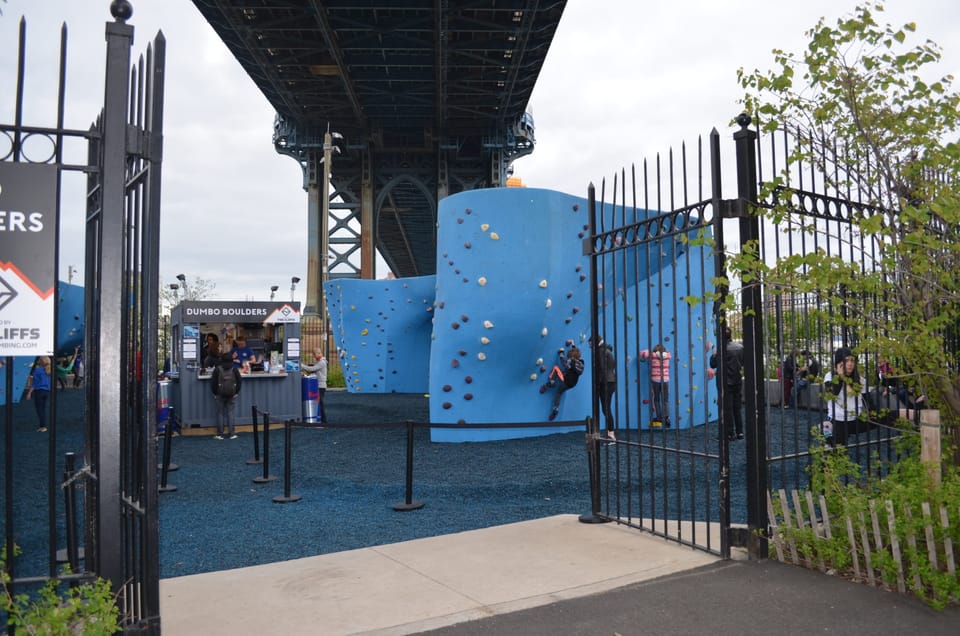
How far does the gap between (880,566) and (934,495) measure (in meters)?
0.55

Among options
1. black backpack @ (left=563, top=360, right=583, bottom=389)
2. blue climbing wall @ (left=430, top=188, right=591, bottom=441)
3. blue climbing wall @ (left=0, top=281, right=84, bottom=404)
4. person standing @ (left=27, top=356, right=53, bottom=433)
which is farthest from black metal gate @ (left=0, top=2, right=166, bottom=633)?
blue climbing wall @ (left=0, top=281, right=84, bottom=404)

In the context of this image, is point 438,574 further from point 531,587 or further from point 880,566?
point 880,566

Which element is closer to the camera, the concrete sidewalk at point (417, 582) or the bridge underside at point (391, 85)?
the concrete sidewalk at point (417, 582)

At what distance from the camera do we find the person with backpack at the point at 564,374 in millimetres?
12836

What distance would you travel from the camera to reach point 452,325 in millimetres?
12555

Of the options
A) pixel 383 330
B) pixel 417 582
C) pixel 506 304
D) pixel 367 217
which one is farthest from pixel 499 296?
pixel 367 217

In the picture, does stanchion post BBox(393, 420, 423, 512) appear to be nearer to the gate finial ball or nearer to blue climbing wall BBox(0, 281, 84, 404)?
the gate finial ball

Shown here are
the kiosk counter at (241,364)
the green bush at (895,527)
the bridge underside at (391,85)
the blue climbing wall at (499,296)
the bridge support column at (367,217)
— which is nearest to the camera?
the green bush at (895,527)

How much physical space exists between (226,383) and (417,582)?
1032cm

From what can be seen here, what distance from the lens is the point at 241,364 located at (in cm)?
1650

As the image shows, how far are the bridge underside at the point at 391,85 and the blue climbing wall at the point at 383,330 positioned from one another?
196 centimetres

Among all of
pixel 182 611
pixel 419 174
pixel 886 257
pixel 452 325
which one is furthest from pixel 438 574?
pixel 419 174

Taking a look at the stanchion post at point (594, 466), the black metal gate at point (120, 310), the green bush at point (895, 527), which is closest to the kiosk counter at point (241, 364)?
the stanchion post at point (594, 466)

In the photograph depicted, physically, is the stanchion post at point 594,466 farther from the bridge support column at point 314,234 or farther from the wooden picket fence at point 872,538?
the bridge support column at point 314,234
